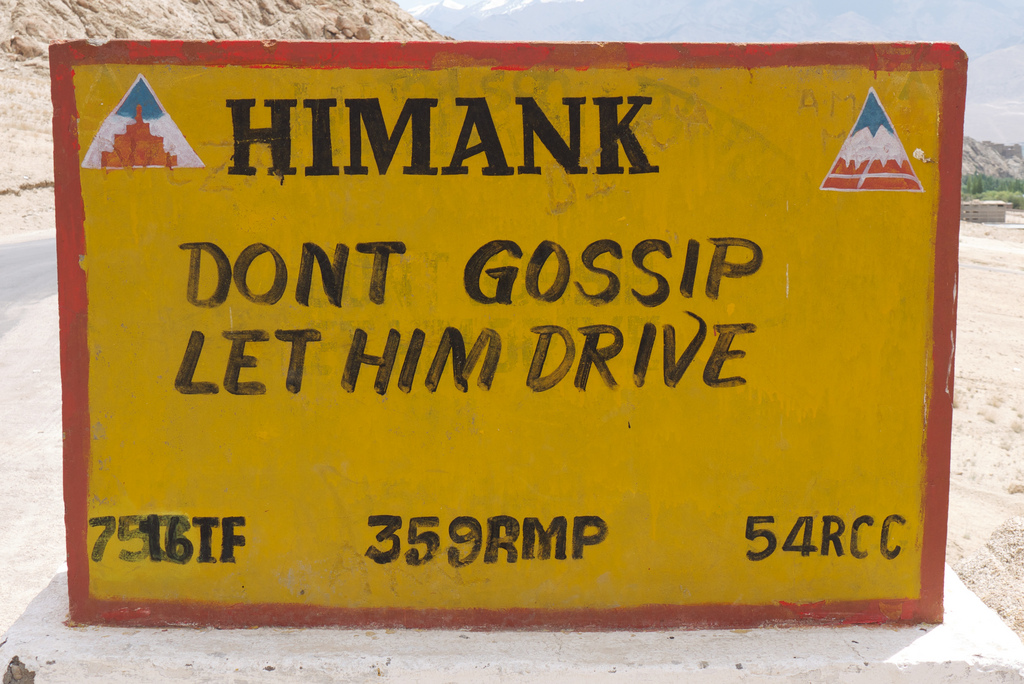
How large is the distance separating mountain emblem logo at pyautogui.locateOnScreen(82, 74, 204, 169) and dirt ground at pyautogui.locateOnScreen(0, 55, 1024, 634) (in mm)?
2765

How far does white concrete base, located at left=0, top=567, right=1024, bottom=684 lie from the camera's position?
2.48 metres

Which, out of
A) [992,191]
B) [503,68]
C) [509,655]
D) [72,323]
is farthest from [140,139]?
[992,191]

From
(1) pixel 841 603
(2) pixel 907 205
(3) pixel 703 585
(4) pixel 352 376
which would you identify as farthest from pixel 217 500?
(2) pixel 907 205

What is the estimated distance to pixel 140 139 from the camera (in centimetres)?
250

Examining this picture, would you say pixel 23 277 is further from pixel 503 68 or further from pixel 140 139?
pixel 503 68

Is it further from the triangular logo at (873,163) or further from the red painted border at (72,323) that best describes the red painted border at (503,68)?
the triangular logo at (873,163)

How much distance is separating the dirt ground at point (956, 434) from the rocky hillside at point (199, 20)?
26192 mm

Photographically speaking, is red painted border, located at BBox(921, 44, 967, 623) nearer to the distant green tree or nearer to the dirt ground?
the dirt ground

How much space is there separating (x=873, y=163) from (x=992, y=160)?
124 m

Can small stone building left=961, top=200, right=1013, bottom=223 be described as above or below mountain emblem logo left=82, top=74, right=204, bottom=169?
above

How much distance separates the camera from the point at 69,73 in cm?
246

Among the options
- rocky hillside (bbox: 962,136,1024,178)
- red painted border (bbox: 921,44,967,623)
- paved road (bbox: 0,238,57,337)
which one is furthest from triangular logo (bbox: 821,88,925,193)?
rocky hillside (bbox: 962,136,1024,178)

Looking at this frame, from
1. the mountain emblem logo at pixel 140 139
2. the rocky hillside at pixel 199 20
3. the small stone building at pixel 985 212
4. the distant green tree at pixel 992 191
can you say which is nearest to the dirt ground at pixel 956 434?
the mountain emblem logo at pixel 140 139

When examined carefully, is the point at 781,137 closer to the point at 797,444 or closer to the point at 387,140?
the point at 797,444
